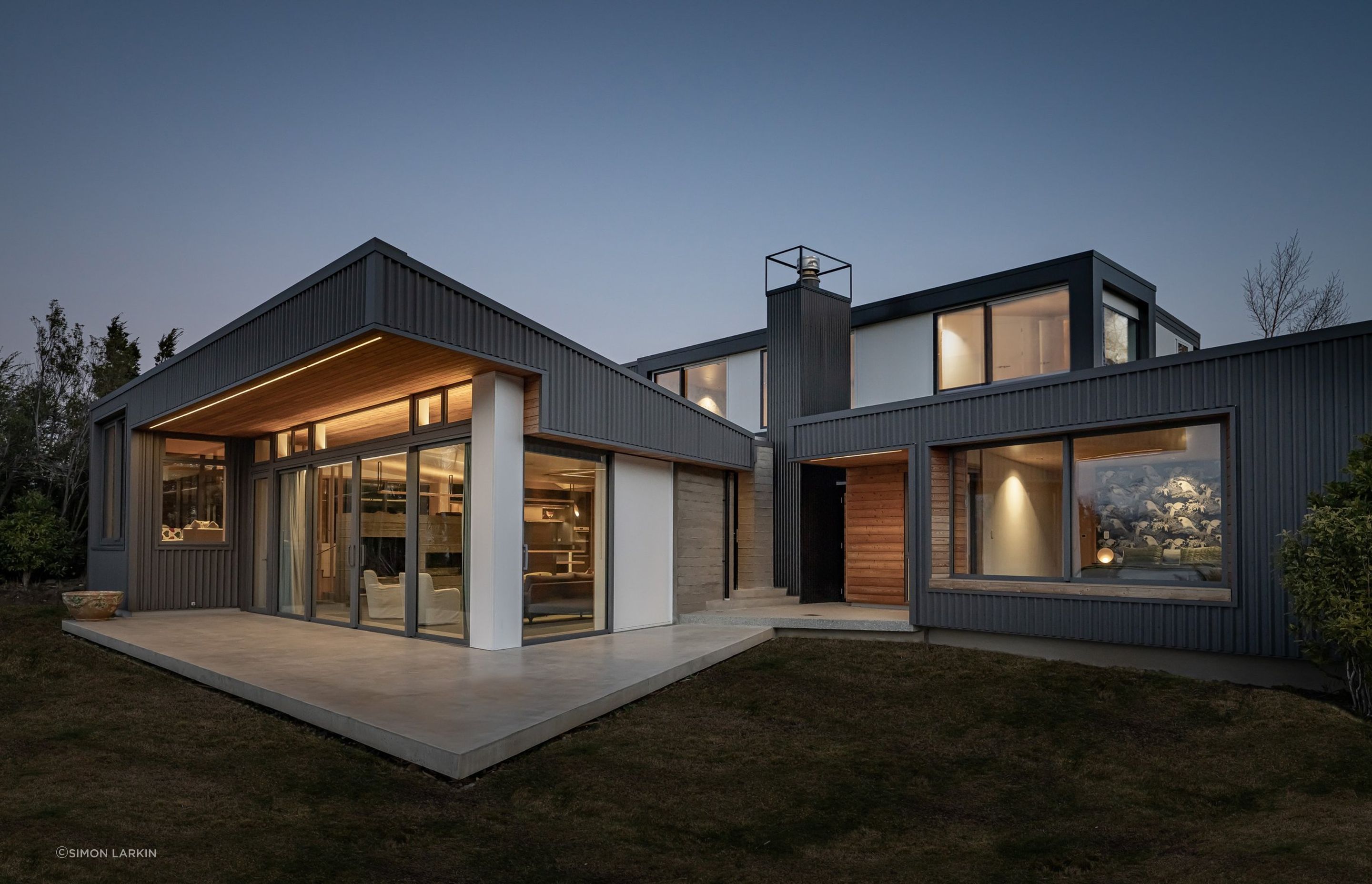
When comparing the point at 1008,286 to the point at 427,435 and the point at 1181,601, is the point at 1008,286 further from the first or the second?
the point at 427,435

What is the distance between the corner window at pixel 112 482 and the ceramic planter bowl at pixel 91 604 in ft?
5.95

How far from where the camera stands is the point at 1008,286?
1368 cm

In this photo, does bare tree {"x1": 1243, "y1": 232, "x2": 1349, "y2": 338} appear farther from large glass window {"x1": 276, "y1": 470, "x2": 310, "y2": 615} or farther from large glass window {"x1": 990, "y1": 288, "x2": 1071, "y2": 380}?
large glass window {"x1": 276, "y1": 470, "x2": 310, "y2": 615}

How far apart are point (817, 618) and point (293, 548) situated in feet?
26.5

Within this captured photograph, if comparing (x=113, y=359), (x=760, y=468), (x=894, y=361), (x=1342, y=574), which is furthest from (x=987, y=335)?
(x=113, y=359)

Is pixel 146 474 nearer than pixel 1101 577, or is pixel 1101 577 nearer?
pixel 1101 577

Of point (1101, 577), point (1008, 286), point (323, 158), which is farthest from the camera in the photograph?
point (323, 158)

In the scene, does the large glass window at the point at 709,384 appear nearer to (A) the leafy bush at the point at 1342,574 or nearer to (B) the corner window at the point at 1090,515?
(B) the corner window at the point at 1090,515

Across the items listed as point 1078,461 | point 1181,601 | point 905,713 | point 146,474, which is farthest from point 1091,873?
point 146,474

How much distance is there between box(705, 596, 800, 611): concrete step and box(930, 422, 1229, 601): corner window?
3.43 metres

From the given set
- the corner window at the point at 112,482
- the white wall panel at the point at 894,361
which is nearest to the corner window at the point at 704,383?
the white wall panel at the point at 894,361

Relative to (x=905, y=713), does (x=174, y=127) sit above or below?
above

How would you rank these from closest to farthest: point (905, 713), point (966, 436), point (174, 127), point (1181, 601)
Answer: point (905, 713) → point (1181, 601) → point (966, 436) → point (174, 127)

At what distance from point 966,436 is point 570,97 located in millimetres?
11948
